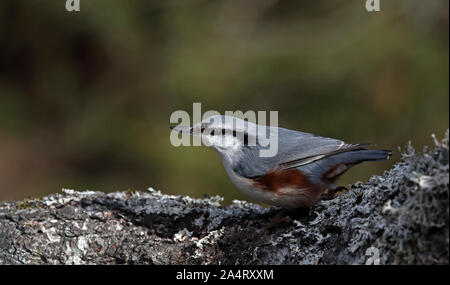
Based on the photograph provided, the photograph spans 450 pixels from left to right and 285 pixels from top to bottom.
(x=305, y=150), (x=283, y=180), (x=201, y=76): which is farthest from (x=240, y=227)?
(x=201, y=76)

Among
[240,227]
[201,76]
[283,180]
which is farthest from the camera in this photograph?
[201,76]

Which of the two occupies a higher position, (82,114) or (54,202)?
(82,114)

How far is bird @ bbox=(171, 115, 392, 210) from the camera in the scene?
2.46 meters

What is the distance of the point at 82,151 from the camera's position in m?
5.64

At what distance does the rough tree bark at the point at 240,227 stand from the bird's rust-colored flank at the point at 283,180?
14 cm

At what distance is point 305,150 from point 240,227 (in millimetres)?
542

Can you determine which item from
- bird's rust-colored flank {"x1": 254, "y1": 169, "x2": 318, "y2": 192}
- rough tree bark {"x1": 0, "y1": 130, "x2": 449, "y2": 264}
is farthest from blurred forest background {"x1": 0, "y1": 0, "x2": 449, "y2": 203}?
bird's rust-colored flank {"x1": 254, "y1": 169, "x2": 318, "y2": 192}

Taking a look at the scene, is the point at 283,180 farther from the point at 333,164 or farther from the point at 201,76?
the point at 201,76

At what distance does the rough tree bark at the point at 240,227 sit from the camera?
167cm

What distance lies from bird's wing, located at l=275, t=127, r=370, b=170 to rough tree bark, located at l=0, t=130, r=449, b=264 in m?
0.26

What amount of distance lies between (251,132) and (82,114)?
10.8 feet

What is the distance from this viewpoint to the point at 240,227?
93.5 inches
